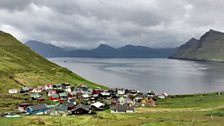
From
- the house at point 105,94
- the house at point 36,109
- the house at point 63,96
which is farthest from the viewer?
the house at point 105,94

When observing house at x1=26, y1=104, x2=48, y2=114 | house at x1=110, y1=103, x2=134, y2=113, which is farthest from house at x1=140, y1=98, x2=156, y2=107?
house at x1=26, y1=104, x2=48, y2=114

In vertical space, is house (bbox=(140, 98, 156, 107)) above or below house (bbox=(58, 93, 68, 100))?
below

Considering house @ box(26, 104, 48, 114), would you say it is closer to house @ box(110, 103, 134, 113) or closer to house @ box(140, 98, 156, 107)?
house @ box(110, 103, 134, 113)

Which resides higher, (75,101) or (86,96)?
(86,96)

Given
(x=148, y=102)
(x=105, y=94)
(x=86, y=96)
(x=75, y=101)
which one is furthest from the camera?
(x=105, y=94)

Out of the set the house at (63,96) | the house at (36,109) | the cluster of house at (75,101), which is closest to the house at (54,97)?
the cluster of house at (75,101)

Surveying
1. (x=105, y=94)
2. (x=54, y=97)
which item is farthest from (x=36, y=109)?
(x=105, y=94)

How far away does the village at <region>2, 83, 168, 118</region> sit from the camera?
10175cm

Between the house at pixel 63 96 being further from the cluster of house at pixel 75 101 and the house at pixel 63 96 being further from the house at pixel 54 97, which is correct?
the house at pixel 54 97

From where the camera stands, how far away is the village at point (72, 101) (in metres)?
102

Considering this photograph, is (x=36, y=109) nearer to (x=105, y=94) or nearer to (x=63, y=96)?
(x=63, y=96)

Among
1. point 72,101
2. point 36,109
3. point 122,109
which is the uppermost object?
point 36,109

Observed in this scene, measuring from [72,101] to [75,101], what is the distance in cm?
362

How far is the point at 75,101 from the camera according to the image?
126688 mm
